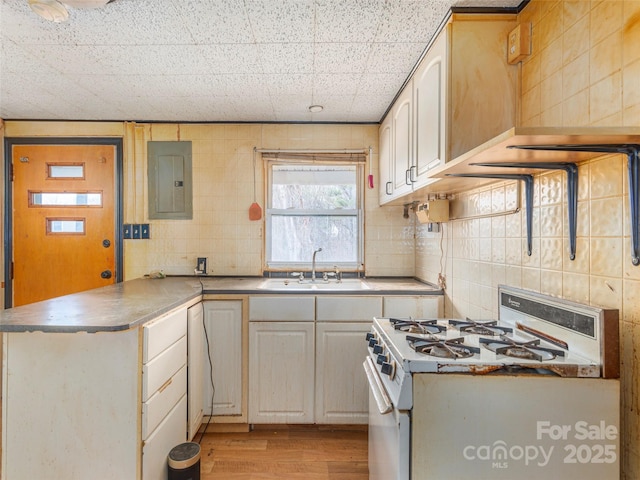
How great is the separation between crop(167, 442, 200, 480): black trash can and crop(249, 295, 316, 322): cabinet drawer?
78 centimetres

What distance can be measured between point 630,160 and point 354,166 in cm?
201

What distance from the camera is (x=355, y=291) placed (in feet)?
7.09

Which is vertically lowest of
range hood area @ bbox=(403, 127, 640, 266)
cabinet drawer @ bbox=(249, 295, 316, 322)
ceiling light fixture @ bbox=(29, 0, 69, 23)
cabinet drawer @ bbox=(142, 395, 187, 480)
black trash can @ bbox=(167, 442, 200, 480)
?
black trash can @ bbox=(167, 442, 200, 480)

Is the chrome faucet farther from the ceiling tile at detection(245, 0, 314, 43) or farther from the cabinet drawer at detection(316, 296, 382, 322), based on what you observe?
the ceiling tile at detection(245, 0, 314, 43)

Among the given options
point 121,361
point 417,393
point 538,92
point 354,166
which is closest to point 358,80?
point 354,166

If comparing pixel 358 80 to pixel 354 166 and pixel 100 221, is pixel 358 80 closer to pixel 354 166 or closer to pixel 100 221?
pixel 354 166

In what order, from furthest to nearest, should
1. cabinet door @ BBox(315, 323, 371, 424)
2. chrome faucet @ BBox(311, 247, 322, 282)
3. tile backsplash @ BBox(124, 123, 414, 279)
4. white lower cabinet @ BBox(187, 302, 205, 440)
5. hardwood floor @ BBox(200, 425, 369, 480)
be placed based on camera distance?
tile backsplash @ BBox(124, 123, 414, 279) → chrome faucet @ BBox(311, 247, 322, 282) → cabinet door @ BBox(315, 323, 371, 424) → white lower cabinet @ BBox(187, 302, 205, 440) → hardwood floor @ BBox(200, 425, 369, 480)

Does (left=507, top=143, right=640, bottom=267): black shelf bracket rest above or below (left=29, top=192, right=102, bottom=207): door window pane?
below

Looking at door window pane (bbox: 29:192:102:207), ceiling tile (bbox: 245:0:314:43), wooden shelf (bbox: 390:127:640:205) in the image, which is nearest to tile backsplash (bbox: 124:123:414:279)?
door window pane (bbox: 29:192:102:207)

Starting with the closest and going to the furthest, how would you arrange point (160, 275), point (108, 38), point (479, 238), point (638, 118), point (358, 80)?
point (638, 118) → point (108, 38) → point (479, 238) → point (358, 80) → point (160, 275)

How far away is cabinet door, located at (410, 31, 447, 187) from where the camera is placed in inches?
58.6

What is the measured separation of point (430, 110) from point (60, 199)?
2874mm

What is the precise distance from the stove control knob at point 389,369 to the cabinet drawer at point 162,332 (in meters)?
0.98

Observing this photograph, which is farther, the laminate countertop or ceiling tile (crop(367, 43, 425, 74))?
ceiling tile (crop(367, 43, 425, 74))
